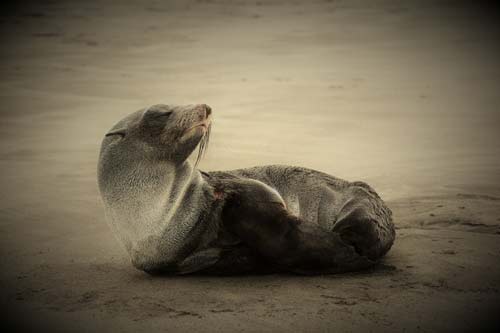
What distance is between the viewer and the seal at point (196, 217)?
3.96 metres

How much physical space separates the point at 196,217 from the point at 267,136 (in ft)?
15.0

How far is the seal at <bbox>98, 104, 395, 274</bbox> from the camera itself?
3965mm

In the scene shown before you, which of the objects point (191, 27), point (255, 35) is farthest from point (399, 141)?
point (191, 27)

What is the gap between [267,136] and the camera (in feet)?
27.9

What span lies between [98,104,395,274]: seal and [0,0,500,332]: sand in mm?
113

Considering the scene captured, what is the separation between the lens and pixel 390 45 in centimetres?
1448

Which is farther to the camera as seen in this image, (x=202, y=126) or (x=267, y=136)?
(x=267, y=136)

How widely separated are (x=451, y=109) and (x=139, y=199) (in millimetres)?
6699

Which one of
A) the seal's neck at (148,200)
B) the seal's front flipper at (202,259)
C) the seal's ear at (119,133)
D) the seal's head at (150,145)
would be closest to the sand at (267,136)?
the seal's front flipper at (202,259)

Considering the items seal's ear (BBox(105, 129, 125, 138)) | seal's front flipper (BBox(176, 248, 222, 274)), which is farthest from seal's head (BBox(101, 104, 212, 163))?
seal's front flipper (BBox(176, 248, 222, 274))

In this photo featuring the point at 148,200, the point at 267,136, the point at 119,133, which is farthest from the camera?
the point at 267,136

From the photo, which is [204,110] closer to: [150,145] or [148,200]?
[150,145]

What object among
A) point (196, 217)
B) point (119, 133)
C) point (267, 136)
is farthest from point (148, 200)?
point (267, 136)

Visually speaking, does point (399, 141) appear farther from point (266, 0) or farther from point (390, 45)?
point (266, 0)
